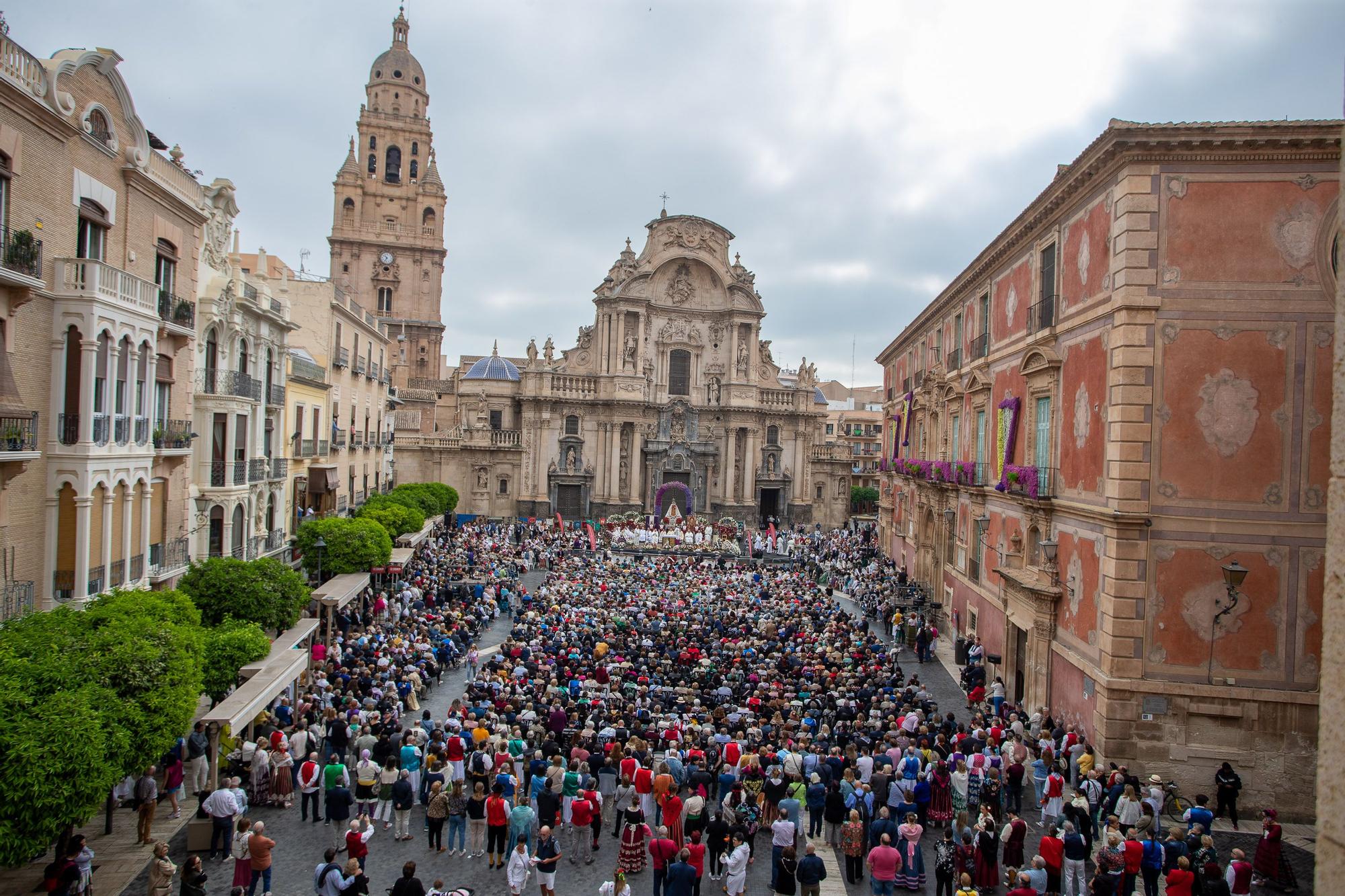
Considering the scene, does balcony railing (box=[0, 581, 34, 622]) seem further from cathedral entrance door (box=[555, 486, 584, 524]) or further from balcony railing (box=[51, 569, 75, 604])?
cathedral entrance door (box=[555, 486, 584, 524])

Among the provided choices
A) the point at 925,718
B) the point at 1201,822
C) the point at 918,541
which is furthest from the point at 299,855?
the point at 918,541

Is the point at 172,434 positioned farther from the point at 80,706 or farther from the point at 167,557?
the point at 80,706

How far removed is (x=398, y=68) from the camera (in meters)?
70.8

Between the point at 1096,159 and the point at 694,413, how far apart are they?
41925 millimetres

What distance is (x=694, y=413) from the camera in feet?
188

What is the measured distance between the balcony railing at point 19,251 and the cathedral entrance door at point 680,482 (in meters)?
44.3

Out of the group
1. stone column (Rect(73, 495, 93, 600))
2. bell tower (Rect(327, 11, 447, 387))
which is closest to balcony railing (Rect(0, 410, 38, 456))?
stone column (Rect(73, 495, 93, 600))

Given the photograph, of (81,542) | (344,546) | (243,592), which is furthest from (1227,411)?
(344,546)

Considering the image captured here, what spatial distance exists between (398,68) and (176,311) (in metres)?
59.7

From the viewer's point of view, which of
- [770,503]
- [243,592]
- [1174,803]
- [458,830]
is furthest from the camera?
[770,503]

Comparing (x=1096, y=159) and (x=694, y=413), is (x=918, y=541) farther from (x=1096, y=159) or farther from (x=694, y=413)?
(x=694, y=413)

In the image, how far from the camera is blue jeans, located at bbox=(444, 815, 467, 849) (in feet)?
40.8

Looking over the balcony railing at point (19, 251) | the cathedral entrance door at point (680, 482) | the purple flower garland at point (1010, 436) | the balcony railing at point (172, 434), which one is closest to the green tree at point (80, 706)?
the balcony railing at point (19, 251)

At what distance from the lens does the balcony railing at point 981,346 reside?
24.9 metres
